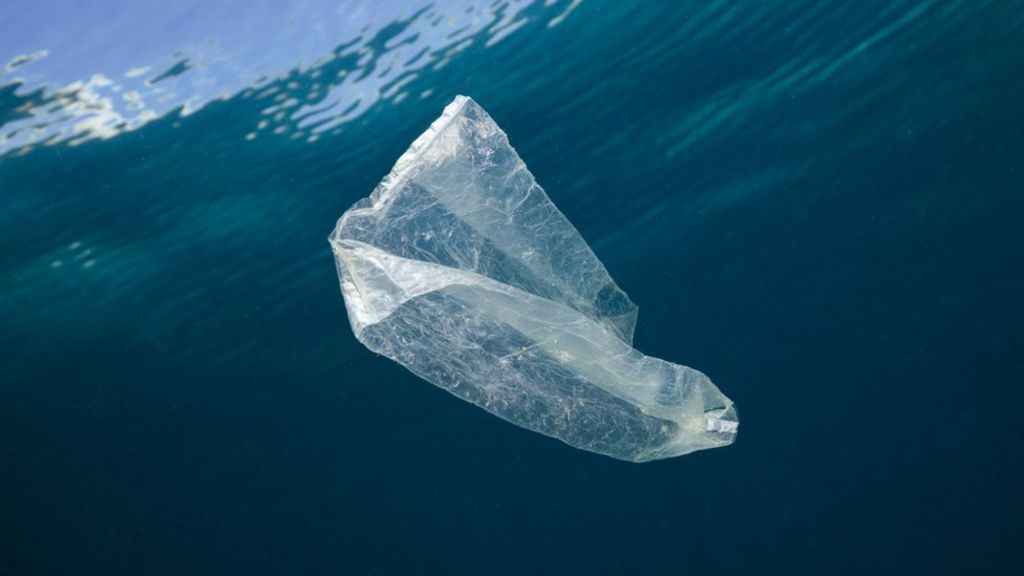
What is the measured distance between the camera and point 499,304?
3900mm

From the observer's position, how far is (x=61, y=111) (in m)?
8.47

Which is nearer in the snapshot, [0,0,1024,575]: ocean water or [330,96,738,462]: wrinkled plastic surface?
[330,96,738,462]: wrinkled plastic surface

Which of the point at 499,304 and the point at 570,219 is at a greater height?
the point at 499,304

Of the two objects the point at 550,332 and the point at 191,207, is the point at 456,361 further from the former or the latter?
the point at 191,207

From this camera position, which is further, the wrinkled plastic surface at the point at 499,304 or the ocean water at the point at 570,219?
the ocean water at the point at 570,219

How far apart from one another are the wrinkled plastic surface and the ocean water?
202 inches

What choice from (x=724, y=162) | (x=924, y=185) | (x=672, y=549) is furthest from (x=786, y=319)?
(x=724, y=162)

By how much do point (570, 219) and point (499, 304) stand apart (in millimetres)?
12248

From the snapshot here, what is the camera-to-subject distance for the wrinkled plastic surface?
3807 millimetres

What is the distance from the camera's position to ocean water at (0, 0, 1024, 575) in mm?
9219

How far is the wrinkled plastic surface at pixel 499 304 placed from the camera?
150 inches

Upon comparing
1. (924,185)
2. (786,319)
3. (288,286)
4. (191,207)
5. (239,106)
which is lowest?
(786,319)

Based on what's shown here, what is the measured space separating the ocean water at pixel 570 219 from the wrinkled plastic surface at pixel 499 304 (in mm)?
5131

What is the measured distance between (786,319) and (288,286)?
28.2 meters
